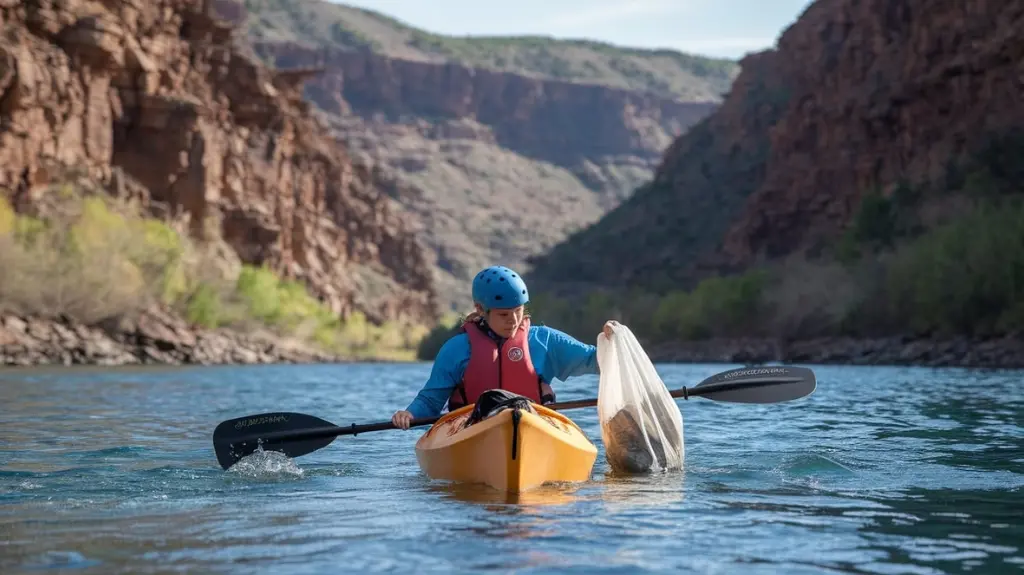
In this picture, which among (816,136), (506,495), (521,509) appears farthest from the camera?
(816,136)

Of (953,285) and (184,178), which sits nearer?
(953,285)

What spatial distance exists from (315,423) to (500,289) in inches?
92.1

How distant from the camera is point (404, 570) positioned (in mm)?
6191

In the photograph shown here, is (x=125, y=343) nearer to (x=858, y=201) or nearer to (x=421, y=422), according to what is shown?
(x=858, y=201)

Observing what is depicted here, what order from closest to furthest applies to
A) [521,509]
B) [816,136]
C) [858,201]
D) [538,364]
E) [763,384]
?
1. [521,509]
2. [538,364]
3. [763,384]
4. [858,201]
5. [816,136]

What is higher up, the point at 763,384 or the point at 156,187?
the point at 156,187

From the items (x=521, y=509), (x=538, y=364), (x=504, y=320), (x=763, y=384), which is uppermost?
(x=504, y=320)

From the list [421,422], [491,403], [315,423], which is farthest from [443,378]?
[315,423]

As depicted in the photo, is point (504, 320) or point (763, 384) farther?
point (763, 384)

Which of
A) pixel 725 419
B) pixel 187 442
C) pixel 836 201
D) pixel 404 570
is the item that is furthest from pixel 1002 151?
pixel 404 570

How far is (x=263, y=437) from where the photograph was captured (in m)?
11.0

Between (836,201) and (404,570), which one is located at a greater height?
(836,201)

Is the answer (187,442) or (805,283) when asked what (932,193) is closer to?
(805,283)

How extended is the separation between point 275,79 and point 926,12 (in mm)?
45368
